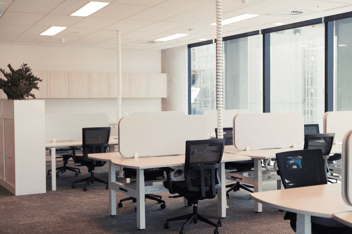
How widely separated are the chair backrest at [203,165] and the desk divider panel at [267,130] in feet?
3.85

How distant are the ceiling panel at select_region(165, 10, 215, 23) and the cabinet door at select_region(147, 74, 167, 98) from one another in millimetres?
3895

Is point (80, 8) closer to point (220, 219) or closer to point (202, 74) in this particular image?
point (220, 219)

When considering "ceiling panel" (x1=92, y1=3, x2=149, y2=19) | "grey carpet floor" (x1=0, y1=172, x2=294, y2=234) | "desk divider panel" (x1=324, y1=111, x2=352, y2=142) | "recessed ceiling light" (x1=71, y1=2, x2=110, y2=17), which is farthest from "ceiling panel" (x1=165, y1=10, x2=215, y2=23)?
"grey carpet floor" (x1=0, y1=172, x2=294, y2=234)

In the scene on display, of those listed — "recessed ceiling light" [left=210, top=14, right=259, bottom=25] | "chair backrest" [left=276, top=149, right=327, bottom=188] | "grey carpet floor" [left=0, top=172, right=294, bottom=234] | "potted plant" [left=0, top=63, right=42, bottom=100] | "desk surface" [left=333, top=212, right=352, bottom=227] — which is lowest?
"grey carpet floor" [left=0, top=172, right=294, bottom=234]

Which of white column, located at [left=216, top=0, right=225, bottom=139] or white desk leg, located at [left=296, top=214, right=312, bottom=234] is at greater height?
white column, located at [left=216, top=0, right=225, bottom=139]

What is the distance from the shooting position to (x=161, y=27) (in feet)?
25.2

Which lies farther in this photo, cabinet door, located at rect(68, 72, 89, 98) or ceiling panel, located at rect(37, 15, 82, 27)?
cabinet door, located at rect(68, 72, 89, 98)

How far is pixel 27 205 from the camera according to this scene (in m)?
5.22

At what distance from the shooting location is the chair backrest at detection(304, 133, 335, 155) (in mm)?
4816

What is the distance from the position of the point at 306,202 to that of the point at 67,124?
5206 millimetres

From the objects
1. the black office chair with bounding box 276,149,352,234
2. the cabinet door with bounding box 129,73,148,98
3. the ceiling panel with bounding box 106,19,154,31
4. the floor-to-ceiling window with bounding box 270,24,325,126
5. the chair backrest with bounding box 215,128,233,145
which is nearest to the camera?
the black office chair with bounding box 276,149,352,234

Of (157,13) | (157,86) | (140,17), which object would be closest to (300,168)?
(157,13)

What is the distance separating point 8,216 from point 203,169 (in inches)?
96.4

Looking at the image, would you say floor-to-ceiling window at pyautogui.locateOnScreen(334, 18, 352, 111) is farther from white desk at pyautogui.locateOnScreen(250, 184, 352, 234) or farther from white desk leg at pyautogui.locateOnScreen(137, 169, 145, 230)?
white desk at pyautogui.locateOnScreen(250, 184, 352, 234)
